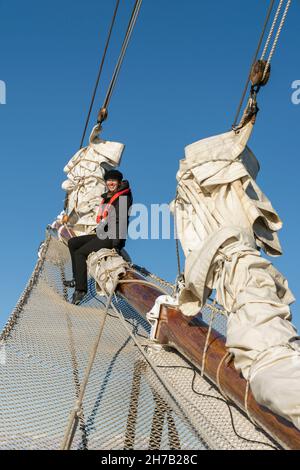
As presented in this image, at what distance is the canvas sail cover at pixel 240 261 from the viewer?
6.38 feet

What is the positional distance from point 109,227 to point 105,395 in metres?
3.09

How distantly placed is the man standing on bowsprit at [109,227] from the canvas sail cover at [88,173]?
1.30 meters

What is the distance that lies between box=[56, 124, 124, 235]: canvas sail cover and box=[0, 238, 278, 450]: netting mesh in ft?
9.84

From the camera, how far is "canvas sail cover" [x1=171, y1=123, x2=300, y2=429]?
1945mm

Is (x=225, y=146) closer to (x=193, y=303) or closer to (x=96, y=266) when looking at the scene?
(x=193, y=303)

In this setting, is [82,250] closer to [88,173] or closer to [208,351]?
[88,173]

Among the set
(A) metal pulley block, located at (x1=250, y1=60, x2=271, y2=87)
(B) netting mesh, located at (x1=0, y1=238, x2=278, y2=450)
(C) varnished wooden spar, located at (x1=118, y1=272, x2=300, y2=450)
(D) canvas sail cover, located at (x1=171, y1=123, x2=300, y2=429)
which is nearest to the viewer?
(D) canvas sail cover, located at (x1=171, y1=123, x2=300, y2=429)

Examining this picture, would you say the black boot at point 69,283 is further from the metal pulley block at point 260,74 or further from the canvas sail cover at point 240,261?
the metal pulley block at point 260,74

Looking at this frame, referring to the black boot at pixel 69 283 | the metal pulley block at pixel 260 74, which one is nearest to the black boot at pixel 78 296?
the black boot at pixel 69 283

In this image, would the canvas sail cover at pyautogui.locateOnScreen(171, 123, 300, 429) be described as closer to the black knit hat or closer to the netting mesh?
the netting mesh

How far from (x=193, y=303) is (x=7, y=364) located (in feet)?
3.88

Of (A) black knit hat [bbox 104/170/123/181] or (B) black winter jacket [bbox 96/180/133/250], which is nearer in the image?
(B) black winter jacket [bbox 96/180/133/250]

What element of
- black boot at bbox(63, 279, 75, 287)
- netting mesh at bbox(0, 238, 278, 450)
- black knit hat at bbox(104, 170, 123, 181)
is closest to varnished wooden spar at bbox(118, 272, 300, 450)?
netting mesh at bbox(0, 238, 278, 450)
